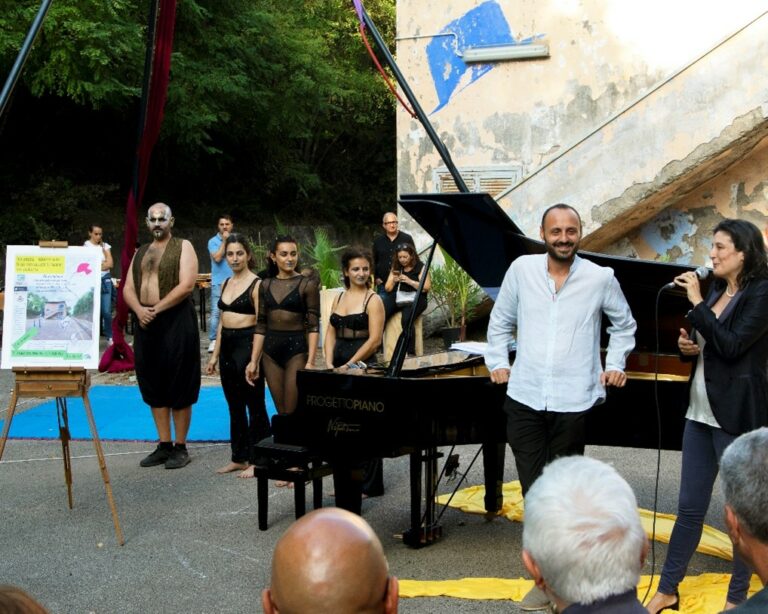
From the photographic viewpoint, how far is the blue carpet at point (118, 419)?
30.0 ft

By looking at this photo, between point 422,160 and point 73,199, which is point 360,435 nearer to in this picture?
point 422,160

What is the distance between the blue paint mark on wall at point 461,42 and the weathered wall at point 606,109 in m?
0.02

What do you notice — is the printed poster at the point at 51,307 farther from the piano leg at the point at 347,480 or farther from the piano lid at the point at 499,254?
the piano lid at the point at 499,254

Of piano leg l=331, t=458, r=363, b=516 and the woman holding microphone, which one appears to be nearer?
the woman holding microphone

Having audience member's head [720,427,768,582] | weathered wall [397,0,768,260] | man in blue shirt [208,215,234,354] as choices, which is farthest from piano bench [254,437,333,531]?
weathered wall [397,0,768,260]

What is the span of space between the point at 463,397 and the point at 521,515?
4.91 ft

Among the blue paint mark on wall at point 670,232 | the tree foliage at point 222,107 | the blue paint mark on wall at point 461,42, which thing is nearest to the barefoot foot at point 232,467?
the blue paint mark on wall at point 670,232

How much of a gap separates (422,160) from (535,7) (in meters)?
2.67

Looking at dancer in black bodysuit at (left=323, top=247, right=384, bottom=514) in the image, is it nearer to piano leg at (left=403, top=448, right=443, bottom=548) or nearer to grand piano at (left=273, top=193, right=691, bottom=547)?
piano leg at (left=403, top=448, right=443, bottom=548)

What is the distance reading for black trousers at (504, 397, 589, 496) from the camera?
4891mm

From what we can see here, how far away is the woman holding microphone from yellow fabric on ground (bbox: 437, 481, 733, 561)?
0.70 metres

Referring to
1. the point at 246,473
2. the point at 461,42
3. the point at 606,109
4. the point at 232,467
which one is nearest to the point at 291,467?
the point at 246,473

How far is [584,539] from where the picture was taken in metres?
2.25

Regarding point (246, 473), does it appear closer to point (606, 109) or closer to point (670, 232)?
point (670, 232)
